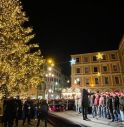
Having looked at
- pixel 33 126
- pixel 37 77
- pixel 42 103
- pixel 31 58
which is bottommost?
pixel 33 126

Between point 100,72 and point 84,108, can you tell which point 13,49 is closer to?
point 84,108

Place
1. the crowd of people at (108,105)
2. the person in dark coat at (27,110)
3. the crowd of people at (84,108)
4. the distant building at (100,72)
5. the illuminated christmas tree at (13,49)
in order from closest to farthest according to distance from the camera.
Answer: the crowd of people at (84,108) < the crowd of people at (108,105) < the person in dark coat at (27,110) < the illuminated christmas tree at (13,49) < the distant building at (100,72)

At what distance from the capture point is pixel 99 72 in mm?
64688

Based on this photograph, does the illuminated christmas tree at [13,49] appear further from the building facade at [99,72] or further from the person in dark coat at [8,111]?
the building facade at [99,72]

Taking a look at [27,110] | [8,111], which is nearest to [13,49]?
[27,110]

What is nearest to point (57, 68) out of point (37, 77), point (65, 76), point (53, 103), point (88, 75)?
point (65, 76)

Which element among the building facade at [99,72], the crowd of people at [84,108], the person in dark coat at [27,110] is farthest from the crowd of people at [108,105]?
the building facade at [99,72]

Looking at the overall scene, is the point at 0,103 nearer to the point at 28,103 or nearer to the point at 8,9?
the point at 28,103

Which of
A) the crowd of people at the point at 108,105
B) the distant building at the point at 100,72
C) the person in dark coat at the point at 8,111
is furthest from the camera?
the distant building at the point at 100,72

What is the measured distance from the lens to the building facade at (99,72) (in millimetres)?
63534

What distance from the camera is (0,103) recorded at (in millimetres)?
20156

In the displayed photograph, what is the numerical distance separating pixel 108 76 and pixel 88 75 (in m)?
5.95

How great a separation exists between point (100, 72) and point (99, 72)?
1.13ft

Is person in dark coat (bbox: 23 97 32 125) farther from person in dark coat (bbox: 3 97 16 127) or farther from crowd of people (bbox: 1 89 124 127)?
person in dark coat (bbox: 3 97 16 127)
